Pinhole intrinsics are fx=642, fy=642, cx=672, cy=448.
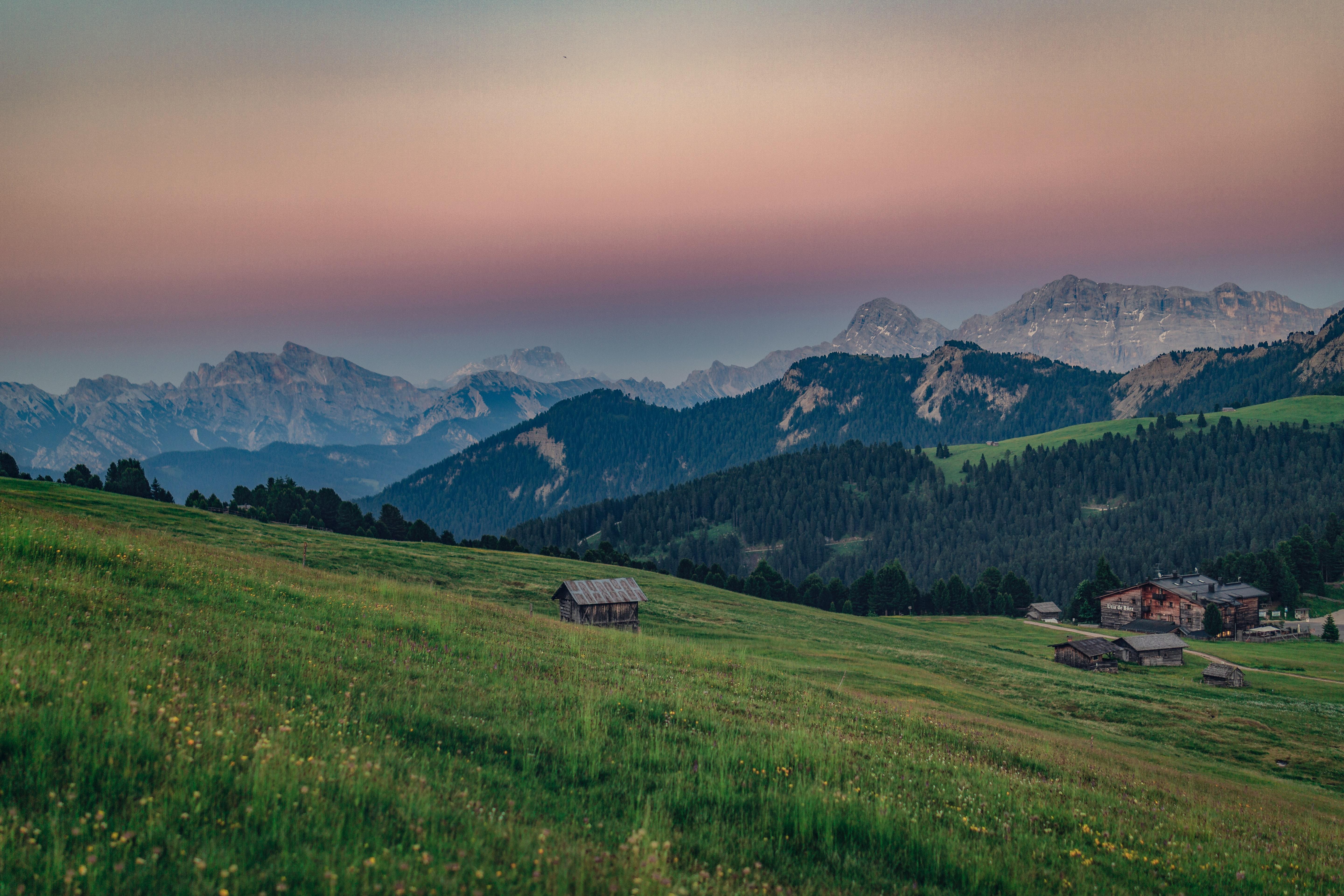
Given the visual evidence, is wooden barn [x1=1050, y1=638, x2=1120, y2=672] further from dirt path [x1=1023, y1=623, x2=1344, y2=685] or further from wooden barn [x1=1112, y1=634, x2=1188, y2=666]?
wooden barn [x1=1112, y1=634, x2=1188, y2=666]

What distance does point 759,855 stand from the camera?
867 centimetres

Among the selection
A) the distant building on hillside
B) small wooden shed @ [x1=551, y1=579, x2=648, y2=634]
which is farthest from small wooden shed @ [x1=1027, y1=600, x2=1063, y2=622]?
small wooden shed @ [x1=551, y1=579, x2=648, y2=634]

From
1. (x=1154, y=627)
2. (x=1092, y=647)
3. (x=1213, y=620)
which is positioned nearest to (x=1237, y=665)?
(x=1092, y=647)

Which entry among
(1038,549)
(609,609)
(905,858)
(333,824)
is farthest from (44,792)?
(1038,549)

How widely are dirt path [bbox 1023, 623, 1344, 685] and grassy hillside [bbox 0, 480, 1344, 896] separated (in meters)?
61.4

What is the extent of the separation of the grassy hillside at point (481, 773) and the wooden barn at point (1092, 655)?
50.0 m

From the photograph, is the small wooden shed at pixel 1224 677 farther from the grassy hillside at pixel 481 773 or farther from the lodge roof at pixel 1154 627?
the grassy hillside at pixel 481 773

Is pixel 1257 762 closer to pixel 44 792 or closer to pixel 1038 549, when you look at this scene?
pixel 44 792

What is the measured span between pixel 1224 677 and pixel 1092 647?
1115cm

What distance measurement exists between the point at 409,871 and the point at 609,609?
48.7 metres

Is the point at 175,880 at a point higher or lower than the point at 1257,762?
higher

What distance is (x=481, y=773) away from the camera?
30.9ft

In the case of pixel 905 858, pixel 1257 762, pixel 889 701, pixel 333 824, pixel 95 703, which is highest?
pixel 95 703

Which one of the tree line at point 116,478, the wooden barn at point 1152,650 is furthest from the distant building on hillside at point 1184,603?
the tree line at point 116,478
